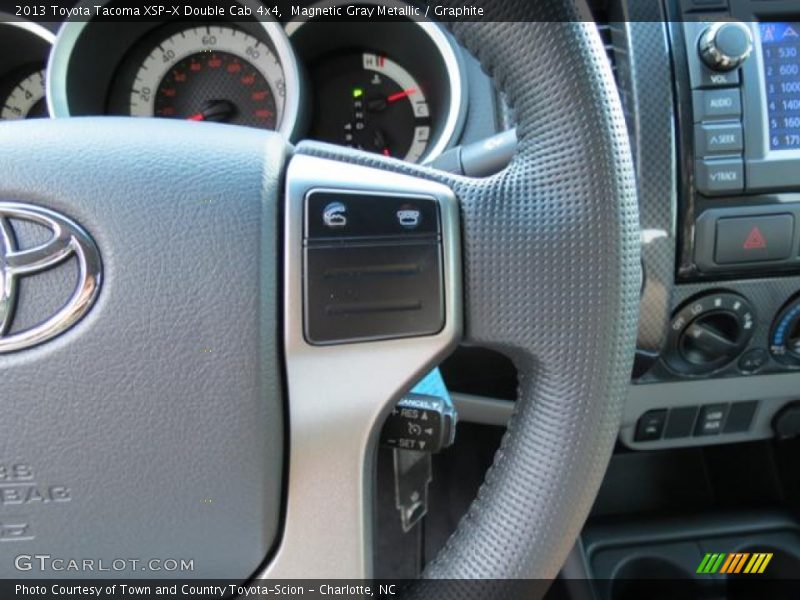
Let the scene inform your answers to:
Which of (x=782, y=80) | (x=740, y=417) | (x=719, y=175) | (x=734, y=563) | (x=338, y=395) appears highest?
(x=782, y=80)

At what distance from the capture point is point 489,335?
57 centimetres

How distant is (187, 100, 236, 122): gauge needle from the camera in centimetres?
129

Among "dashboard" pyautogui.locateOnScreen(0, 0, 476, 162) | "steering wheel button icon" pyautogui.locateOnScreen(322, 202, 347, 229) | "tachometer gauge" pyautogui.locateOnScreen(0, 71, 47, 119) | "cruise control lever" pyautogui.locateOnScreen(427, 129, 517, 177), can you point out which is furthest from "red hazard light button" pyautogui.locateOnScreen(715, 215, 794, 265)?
"tachometer gauge" pyautogui.locateOnScreen(0, 71, 47, 119)

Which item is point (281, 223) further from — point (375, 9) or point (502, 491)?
point (375, 9)

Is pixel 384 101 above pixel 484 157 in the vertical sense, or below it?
above

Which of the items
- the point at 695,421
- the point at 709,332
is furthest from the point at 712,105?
the point at 695,421

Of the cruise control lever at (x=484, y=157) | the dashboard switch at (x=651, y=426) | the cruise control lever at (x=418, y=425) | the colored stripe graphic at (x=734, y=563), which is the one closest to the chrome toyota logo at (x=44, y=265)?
the cruise control lever at (x=418, y=425)

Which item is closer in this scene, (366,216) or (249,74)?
(366,216)

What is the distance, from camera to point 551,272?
55 centimetres

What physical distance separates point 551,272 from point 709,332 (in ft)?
1.79

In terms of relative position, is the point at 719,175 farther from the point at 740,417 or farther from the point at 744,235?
the point at 740,417

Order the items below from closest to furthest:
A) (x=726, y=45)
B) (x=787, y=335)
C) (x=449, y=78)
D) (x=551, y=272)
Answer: (x=551, y=272) → (x=726, y=45) → (x=787, y=335) → (x=449, y=78)

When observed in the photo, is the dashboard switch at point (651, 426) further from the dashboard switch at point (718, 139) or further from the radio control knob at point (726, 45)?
the radio control knob at point (726, 45)

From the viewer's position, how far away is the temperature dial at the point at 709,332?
0.99 meters
